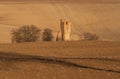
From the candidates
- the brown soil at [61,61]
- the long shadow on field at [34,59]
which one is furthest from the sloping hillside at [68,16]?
the long shadow on field at [34,59]

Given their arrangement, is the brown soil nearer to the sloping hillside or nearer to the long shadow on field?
the long shadow on field

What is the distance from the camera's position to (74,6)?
220 ft

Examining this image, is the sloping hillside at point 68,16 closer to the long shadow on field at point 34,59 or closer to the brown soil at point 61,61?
the brown soil at point 61,61

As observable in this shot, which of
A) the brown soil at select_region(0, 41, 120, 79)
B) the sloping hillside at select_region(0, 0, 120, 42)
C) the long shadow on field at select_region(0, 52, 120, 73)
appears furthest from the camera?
the sloping hillside at select_region(0, 0, 120, 42)

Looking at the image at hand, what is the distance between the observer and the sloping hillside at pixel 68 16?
163 ft

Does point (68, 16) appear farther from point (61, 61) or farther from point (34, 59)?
point (61, 61)

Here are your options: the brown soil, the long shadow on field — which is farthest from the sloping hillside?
the long shadow on field

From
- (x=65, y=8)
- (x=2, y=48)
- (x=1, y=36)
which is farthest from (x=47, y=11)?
(x=2, y=48)

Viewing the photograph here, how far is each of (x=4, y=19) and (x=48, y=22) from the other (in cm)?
549

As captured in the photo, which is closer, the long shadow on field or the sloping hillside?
the long shadow on field

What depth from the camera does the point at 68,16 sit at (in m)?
58.2

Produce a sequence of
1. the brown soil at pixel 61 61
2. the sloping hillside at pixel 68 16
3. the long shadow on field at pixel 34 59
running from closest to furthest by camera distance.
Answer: the brown soil at pixel 61 61
the long shadow on field at pixel 34 59
the sloping hillside at pixel 68 16

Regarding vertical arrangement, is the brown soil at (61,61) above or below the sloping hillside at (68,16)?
below

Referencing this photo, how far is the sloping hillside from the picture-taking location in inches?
1955
